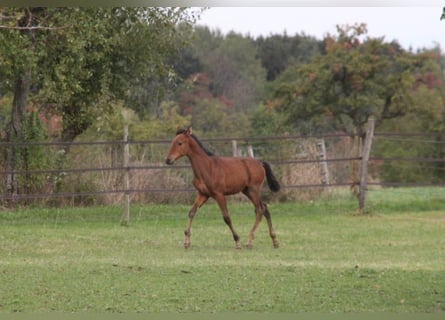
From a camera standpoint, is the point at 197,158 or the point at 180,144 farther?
the point at 197,158

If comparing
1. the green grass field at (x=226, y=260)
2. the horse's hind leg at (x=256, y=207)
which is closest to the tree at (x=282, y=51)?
the green grass field at (x=226, y=260)

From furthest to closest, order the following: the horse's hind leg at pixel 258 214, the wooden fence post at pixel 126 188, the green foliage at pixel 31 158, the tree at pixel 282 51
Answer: the tree at pixel 282 51 < the green foliage at pixel 31 158 < the wooden fence post at pixel 126 188 < the horse's hind leg at pixel 258 214

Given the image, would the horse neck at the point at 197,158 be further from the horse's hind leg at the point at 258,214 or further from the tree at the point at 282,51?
the tree at the point at 282,51

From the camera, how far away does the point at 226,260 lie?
14773 millimetres

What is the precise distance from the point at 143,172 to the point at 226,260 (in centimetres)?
873

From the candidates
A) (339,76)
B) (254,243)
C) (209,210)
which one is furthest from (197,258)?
(339,76)

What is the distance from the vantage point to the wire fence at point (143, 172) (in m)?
21.9

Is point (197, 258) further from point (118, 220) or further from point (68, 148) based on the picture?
point (68, 148)

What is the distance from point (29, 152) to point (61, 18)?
11.4 ft

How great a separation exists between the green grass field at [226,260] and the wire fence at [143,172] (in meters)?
0.62

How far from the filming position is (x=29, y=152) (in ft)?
72.8

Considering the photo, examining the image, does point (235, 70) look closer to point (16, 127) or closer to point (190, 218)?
point (16, 127)

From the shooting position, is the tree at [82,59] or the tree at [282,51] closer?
the tree at [82,59]

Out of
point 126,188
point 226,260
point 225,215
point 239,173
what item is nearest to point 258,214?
point 225,215
